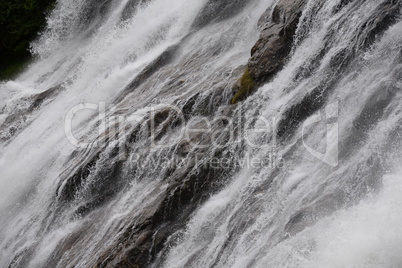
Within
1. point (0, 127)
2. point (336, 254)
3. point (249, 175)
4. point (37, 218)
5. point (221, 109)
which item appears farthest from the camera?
point (0, 127)

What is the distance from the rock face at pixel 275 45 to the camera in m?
11.3

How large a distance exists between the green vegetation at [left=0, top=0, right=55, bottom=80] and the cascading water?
8487 mm

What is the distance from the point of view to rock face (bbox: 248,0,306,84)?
11281mm

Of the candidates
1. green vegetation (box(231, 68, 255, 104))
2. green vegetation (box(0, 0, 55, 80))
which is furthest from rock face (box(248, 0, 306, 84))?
green vegetation (box(0, 0, 55, 80))

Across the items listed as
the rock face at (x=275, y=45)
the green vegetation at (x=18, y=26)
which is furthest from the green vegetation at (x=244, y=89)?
the green vegetation at (x=18, y=26)

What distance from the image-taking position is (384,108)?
8867mm

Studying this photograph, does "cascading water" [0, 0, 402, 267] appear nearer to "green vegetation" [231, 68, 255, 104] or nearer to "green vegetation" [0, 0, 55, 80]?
"green vegetation" [231, 68, 255, 104]

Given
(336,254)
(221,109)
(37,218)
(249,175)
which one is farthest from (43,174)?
(336,254)

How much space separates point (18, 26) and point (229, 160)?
56.7ft

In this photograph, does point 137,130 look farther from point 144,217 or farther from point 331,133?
point 331,133

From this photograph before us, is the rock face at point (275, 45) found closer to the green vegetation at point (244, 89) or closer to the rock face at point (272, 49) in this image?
the rock face at point (272, 49)

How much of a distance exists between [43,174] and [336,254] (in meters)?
9.47

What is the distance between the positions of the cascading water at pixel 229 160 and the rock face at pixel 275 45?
0.28 ft

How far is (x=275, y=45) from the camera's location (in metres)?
11.5
